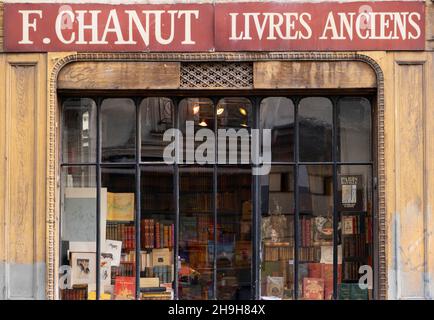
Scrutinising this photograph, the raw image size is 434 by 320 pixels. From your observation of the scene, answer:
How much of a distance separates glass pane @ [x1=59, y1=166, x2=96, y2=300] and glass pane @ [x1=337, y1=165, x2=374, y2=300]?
10.6ft

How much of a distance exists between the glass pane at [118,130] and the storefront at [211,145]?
19 mm

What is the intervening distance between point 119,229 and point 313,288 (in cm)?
270

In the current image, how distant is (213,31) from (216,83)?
0.67m

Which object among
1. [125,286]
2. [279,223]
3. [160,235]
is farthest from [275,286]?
[125,286]

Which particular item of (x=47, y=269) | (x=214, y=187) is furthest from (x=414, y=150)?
(x=47, y=269)

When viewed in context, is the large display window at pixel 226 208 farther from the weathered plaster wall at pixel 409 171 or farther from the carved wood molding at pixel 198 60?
the weathered plaster wall at pixel 409 171

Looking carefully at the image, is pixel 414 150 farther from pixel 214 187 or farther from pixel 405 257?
pixel 214 187

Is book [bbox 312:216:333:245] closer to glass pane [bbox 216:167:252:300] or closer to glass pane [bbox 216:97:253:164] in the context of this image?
glass pane [bbox 216:167:252:300]

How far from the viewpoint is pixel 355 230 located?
10.2 m

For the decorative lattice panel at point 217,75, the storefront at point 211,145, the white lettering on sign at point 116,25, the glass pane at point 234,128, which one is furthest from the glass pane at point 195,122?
the white lettering on sign at point 116,25

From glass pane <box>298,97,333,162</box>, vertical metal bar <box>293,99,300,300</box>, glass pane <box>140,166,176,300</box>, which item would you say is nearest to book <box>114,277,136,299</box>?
glass pane <box>140,166,176,300</box>

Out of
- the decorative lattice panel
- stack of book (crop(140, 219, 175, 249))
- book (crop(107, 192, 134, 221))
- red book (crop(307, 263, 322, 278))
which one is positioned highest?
the decorative lattice panel

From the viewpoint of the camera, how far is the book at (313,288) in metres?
10.2

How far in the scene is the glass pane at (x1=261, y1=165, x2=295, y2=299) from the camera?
1023cm
